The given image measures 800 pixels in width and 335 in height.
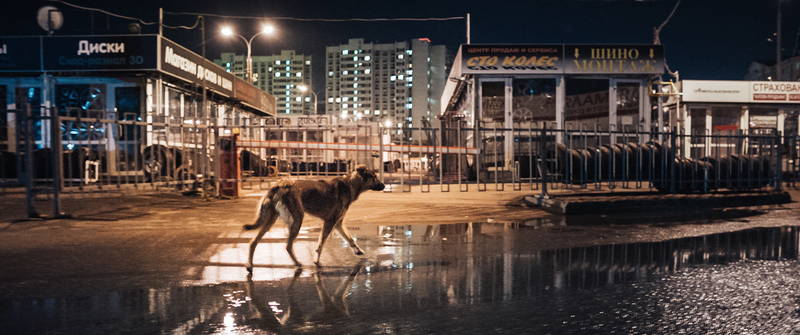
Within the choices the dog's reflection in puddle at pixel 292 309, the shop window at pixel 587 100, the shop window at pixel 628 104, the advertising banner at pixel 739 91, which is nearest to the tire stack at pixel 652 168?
the dog's reflection in puddle at pixel 292 309

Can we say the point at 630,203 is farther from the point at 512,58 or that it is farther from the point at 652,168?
the point at 512,58

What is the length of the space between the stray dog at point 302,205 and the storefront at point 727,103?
3006 centimetres

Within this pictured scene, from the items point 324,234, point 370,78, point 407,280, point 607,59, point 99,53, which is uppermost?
point 370,78

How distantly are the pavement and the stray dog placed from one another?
1.14 ft

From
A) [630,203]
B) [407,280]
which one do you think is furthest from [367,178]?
[630,203]

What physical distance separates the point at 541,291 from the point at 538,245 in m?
2.88

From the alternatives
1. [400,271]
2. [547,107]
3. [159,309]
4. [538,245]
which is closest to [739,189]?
[538,245]

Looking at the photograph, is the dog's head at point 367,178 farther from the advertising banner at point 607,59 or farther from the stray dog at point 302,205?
the advertising banner at point 607,59

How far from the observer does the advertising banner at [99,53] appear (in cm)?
2089

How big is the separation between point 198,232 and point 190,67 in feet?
55.4

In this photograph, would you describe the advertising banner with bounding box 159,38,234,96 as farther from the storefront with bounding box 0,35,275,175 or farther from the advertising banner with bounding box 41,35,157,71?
the advertising banner with bounding box 41,35,157,71

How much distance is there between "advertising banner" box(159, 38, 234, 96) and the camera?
70.9ft

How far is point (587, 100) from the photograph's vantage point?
39.4m

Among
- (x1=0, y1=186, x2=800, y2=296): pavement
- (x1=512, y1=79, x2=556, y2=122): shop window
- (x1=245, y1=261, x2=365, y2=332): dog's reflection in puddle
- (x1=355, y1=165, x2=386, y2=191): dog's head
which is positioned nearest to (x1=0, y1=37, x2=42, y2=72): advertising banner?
(x1=0, y1=186, x2=800, y2=296): pavement
